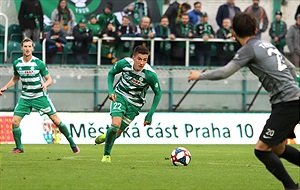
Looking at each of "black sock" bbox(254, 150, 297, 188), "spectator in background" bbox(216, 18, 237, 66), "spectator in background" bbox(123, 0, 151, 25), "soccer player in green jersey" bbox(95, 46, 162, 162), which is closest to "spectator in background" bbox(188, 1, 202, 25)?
"spectator in background" bbox(216, 18, 237, 66)

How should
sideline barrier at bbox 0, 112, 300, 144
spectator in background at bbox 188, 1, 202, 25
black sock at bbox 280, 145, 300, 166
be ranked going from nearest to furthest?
black sock at bbox 280, 145, 300, 166 < sideline barrier at bbox 0, 112, 300, 144 < spectator in background at bbox 188, 1, 202, 25

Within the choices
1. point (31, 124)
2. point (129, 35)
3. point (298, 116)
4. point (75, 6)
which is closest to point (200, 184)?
point (298, 116)

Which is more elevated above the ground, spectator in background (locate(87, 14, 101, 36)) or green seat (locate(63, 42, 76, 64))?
spectator in background (locate(87, 14, 101, 36))

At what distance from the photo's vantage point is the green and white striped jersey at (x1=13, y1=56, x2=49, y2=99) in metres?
17.1

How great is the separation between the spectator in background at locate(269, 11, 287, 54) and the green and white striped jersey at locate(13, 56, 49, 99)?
36.4 ft

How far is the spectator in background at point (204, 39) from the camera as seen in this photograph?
25.8 m

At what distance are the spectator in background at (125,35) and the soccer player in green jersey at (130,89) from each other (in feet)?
32.5

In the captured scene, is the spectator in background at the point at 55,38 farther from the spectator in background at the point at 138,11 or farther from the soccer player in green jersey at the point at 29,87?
the soccer player in green jersey at the point at 29,87

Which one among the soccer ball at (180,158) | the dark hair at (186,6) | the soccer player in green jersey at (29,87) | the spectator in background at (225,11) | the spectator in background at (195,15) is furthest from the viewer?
the spectator in background at (225,11)

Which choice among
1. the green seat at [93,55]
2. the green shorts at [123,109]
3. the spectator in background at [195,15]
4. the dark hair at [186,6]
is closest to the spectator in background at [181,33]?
the dark hair at [186,6]

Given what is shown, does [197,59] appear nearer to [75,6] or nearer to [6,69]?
[75,6]

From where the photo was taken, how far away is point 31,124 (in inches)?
919

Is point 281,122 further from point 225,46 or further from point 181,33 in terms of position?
point 225,46

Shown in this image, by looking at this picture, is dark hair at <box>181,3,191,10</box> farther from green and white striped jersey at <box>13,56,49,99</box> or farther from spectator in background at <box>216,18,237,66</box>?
green and white striped jersey at <box>13,56,49,99</box>
